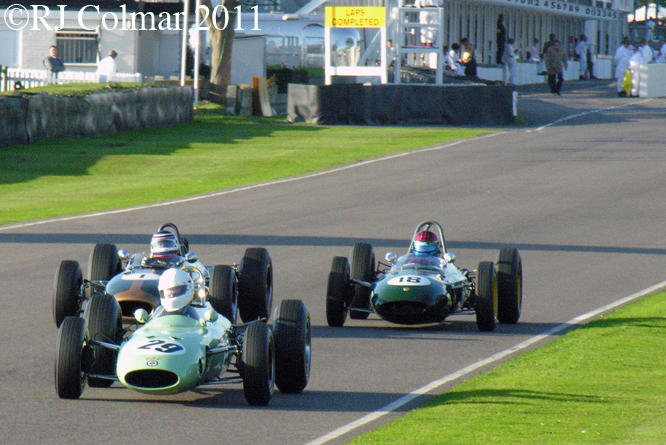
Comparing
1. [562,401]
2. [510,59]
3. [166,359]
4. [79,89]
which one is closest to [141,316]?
[166,359]

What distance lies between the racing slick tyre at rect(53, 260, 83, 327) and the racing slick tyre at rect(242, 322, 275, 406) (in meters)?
2.95

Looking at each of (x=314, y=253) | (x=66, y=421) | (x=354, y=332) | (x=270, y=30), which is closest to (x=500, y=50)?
(x=270, y=30)

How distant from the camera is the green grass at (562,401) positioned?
678 centimetres

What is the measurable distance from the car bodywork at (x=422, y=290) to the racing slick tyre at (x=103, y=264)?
6.59ft

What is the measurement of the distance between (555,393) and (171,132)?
955 inches

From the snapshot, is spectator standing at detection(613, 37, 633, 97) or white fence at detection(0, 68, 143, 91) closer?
white fence at detection(0, 68, 143, 91)

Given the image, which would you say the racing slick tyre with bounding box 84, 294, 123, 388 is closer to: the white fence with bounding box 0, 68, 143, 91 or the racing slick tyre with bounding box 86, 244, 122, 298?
the racing slick tyre with bounding box 86, 244, 122, 298

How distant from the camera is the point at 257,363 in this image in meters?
7.36

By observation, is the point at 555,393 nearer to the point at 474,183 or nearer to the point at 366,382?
the point at 366,382

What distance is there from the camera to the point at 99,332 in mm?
7902

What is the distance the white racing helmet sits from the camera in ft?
25.2

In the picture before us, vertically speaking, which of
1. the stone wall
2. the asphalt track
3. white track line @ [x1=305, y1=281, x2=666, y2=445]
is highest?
the stone wall

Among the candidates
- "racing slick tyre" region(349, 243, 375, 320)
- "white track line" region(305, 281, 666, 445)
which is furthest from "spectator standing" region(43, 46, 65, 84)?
"racing slick tyre" region(349, 243, 375, 320)

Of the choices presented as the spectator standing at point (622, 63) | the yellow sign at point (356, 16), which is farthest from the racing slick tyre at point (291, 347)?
the spectator standing at point (622, 63)
